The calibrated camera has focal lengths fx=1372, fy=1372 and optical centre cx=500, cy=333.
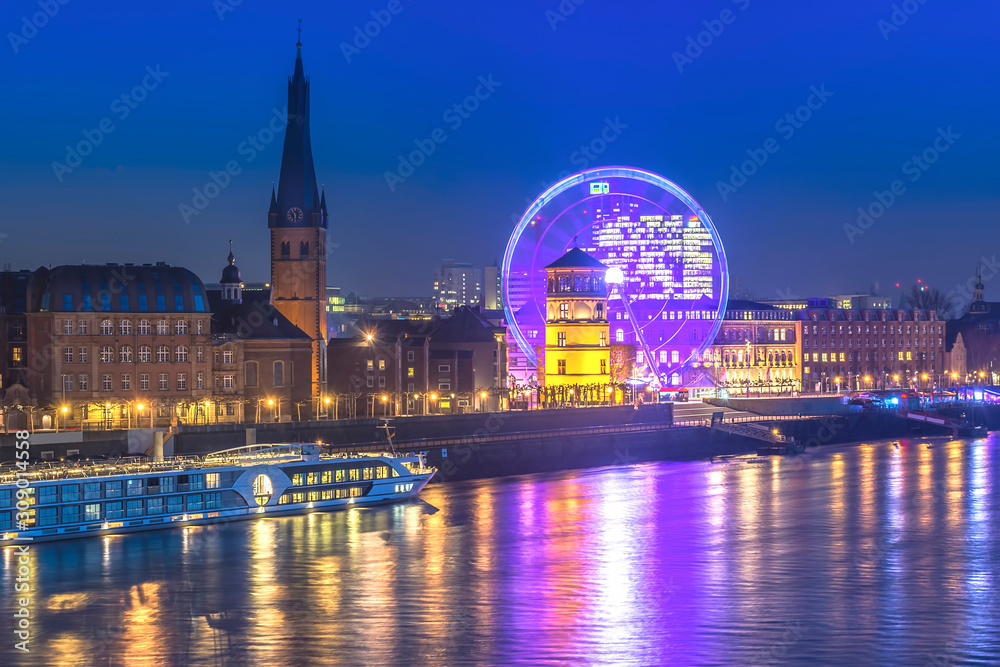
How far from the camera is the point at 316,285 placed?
89.9 m

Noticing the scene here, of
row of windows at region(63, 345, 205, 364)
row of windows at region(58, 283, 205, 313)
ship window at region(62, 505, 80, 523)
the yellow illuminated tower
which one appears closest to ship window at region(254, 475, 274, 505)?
ship window at region(62, 505, 80, 523)

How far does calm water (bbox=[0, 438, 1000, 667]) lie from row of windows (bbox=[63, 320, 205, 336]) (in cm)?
2172

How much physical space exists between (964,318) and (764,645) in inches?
6003

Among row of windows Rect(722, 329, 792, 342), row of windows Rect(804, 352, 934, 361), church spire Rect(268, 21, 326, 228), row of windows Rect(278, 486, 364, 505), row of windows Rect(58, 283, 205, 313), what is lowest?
row of windows Rect(278, 486, 364, 505)

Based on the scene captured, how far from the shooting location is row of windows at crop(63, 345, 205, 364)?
76.1 meters

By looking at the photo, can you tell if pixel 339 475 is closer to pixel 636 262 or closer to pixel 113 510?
pixel 113 510

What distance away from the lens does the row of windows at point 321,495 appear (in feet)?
194

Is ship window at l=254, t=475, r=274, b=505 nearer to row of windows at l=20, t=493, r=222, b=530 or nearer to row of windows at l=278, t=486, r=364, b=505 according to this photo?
row of windows at l=278, t=486, r=364, b=505

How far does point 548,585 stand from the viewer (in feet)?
144

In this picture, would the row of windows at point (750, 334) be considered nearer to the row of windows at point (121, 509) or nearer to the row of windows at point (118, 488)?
the row of windows at point (118, 488)

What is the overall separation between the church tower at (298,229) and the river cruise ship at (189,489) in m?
26.2

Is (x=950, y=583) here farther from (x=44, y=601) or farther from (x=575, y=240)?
(x=575, y=240)

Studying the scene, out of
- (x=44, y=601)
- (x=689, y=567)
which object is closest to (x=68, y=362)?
(x=44, y=601)

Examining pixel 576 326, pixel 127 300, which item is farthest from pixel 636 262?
pixel 127 300
